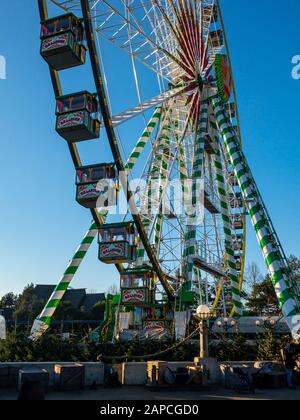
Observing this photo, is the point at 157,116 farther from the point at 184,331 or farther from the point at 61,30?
the point at 184,331

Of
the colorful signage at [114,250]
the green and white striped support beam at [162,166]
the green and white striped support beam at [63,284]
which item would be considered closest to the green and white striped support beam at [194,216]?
the green and white striped support beam at [162,166]

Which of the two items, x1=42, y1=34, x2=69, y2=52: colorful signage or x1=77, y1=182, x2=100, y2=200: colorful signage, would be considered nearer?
x1=42, y1=34, x2=69, y2=52: colorful signage

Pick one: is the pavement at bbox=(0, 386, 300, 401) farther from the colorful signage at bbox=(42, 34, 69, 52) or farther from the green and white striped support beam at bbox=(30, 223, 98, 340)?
the colorful signage at bbox=(42, 34, 69, 52)

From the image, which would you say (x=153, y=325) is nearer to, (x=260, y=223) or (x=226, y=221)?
(x=260, y=223)

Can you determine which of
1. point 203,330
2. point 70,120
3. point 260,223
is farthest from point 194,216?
point 203,330

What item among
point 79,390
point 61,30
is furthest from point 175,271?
point 79,390

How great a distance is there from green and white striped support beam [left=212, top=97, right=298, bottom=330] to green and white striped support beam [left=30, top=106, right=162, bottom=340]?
4.08 metres

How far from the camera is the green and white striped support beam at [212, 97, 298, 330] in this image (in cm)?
1711

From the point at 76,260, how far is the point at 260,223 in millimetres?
9594

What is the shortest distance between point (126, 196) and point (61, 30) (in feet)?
22.1

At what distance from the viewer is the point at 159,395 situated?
29.0 ft

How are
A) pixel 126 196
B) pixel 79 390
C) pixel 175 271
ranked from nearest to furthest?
pixel 79 390 → pixel 126 196 → pixel 175 271

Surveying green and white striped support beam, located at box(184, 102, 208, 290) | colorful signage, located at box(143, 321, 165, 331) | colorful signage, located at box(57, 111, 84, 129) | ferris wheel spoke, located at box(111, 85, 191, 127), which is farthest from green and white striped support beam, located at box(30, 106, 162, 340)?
colorful signage, located at box(57, 111, 84, 129)
